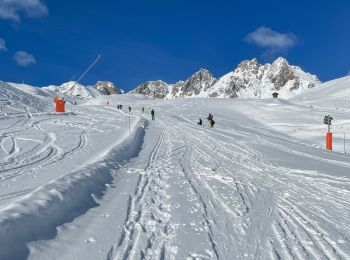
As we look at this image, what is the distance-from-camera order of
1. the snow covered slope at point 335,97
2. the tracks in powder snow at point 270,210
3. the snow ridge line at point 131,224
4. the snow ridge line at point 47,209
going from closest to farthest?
the snow ridge line at point 47,209
the snow ridge line at point 131,224
the tracks in powder snow at point 270,210
the snow covered slope at point 335,97

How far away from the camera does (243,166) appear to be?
48.3 feet

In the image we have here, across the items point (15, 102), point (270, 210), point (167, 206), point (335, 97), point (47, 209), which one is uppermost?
point (15, 102)

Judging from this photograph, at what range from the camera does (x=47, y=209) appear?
23.7 ft

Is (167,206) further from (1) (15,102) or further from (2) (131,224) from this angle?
(1) (15,102)

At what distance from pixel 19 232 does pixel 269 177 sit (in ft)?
26.7

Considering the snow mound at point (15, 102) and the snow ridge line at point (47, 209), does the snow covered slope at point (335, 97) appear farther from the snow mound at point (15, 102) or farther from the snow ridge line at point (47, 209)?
the snow ridge line at point (47, 209)

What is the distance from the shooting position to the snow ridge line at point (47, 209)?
5.79m

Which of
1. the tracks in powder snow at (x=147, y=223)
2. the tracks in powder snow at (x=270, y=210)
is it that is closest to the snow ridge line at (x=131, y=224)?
the tracks in powder snow at (x=147, y=223)

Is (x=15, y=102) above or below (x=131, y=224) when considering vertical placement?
above

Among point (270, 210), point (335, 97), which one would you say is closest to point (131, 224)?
point (270, 210)

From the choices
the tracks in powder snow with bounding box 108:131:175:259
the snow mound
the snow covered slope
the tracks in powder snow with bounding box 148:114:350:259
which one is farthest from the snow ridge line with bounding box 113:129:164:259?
the snow covered slope

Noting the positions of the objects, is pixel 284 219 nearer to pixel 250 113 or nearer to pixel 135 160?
pixel 135 160

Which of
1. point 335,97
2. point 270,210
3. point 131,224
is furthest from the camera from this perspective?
point 335,97

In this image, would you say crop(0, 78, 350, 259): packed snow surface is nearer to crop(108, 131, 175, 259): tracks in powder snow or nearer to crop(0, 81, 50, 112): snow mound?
crop(108, 131, 175, 259): tracks in powder snow
